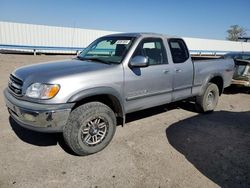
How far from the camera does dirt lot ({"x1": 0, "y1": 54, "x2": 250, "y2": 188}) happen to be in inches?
123

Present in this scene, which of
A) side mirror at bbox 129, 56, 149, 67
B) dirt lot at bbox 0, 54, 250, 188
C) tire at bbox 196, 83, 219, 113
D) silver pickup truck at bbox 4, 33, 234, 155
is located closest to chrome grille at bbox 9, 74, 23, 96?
silver pickup truck at bbox 4, 33, 234, 155

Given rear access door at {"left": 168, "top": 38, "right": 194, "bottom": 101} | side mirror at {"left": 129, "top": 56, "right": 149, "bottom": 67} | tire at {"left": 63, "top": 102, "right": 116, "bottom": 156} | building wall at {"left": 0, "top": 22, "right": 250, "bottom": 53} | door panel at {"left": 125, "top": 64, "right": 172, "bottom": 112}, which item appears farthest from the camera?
building wall at {"left": 0, "top": 22, "right": 250, "bottom": 53}

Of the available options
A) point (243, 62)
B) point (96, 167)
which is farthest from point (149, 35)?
point (243, 62)

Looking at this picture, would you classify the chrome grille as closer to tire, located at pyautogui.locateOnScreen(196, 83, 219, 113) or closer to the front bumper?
the front bumper

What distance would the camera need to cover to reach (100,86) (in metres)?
3.63

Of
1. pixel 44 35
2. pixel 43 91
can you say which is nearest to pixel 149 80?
pixel 43 91

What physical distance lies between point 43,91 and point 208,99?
176 inches

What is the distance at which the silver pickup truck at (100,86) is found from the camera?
3.31 m

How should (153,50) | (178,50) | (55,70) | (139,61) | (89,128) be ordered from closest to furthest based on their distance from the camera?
(55,70)
(89,128)
(139,61)
(153,50)
(178,50)

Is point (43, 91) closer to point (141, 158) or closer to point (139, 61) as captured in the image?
point (139, 61)

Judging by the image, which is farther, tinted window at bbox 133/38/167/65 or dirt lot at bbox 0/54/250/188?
tinted window at bbox 133/38/167/65

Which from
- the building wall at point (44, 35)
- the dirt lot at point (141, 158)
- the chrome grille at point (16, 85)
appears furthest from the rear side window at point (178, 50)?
the building wall at point (44, 35)

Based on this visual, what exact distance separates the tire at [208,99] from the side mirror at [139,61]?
8.29 ft

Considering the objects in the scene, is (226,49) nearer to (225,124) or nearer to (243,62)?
(243,62)
